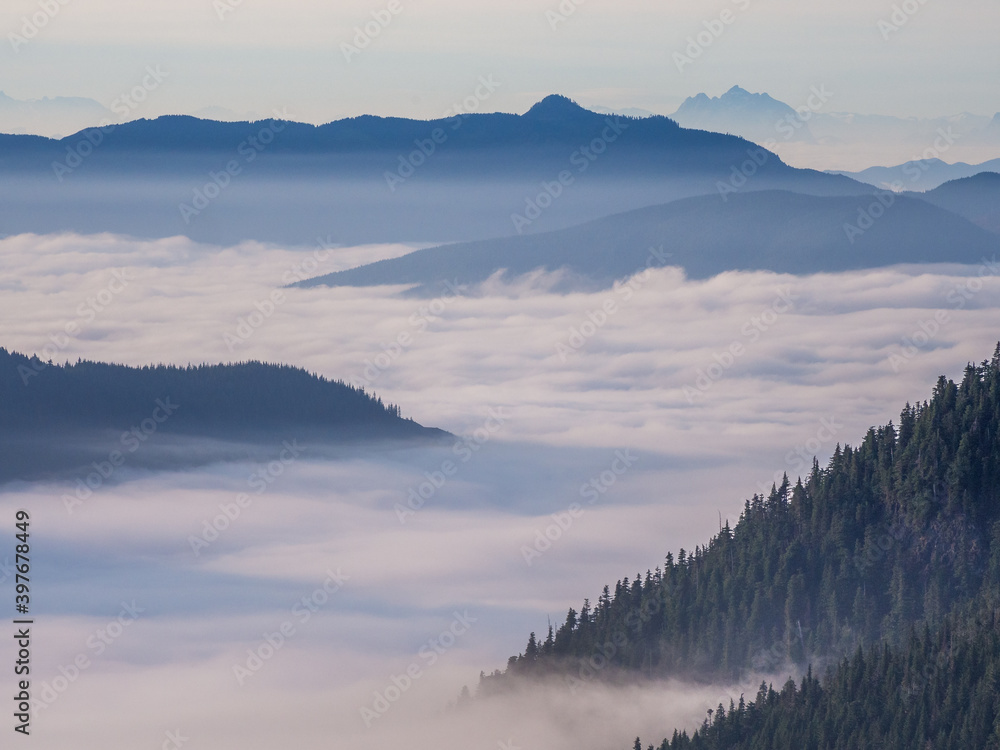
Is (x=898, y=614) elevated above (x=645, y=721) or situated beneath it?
elevated above

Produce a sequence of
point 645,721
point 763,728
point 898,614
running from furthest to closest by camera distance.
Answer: point 898,614 < point 645,721 < point 763,728

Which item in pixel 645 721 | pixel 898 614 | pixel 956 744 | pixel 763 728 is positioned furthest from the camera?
pixel 898 614

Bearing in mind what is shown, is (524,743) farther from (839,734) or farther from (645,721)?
(839,734)

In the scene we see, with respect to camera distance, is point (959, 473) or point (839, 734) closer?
point (839, 734)

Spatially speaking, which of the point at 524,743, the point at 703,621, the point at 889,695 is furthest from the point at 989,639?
the point at 524,743

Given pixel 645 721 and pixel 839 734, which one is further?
pixel 645 721

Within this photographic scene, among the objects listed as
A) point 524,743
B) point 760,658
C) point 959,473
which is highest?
point 959,473

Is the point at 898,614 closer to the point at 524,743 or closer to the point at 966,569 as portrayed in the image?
the point at 966,569

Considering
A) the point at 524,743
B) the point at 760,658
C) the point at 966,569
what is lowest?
the point at 524,743

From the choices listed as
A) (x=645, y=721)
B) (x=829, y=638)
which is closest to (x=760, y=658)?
(x=829, y=638)
